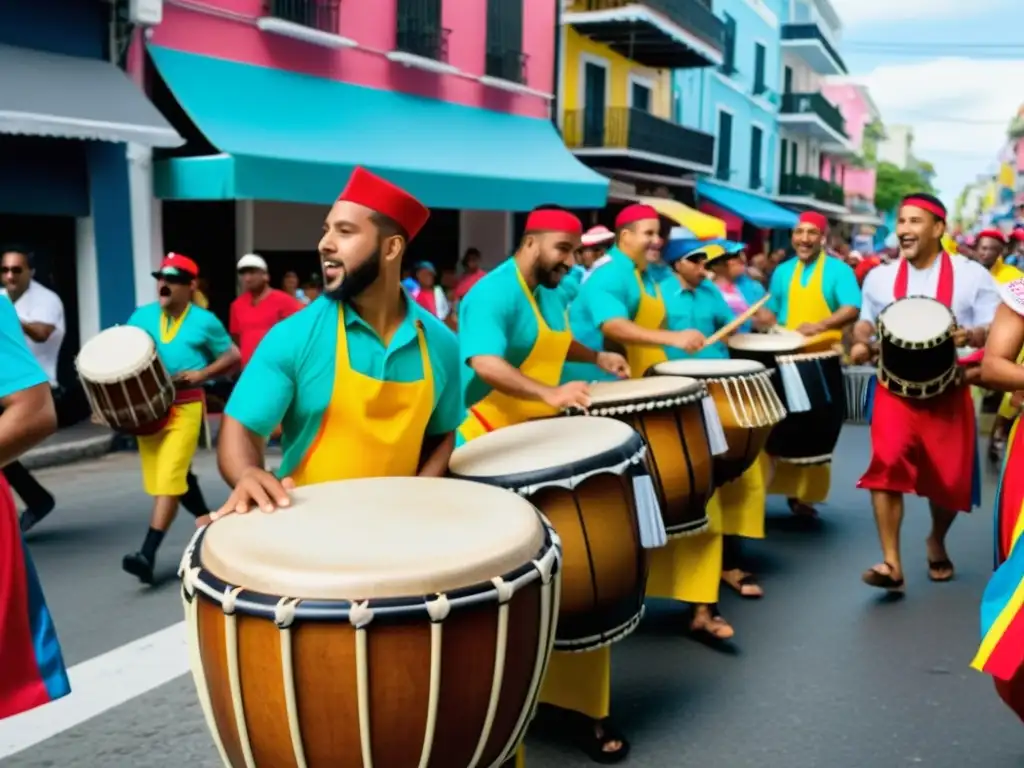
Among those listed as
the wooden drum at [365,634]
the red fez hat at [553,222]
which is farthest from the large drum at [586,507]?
the red fez hat at [553,222]

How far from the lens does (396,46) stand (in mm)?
15211

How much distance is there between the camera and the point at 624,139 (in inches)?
842

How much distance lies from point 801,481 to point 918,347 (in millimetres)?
2103

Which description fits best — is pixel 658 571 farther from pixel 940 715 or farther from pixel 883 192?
pixel 883 192

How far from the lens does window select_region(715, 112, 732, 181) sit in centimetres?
3120

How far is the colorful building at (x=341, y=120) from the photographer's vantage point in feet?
37.3

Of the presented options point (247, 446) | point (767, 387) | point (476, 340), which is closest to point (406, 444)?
point (247, 446)

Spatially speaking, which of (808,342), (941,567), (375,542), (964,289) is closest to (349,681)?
(375,542)

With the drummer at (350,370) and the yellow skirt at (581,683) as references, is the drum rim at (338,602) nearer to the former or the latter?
the drummer at (350,370)

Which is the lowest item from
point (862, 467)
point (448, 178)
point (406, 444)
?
point (862, 467)

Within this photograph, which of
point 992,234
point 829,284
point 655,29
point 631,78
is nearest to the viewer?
point 829,284

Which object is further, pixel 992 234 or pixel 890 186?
pixel 890 186

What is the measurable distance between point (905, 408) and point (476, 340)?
2431 mm

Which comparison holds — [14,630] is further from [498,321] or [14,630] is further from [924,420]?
[924,420]
